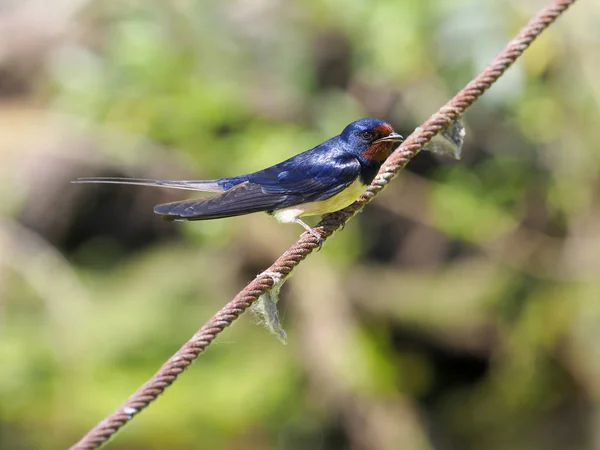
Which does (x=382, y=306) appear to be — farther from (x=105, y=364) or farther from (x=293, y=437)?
(x=105, y=364)

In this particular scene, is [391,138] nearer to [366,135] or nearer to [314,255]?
[366,135]

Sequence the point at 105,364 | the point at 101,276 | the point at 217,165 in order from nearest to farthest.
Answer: the point at 217,165 → the point at 105,364 → the point at 101,276

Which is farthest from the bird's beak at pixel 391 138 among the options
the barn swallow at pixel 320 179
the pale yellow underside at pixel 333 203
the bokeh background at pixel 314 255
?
the bokeh background at pixel 314 255

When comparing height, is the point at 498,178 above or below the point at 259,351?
above

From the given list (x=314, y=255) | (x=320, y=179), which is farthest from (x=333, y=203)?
(x=314, y=255)

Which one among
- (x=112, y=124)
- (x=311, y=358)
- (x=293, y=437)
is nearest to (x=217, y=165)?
(x=112, y=124)

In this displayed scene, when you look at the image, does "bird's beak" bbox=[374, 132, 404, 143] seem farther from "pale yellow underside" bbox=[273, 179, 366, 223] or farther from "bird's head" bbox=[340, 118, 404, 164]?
"pale yellow underside" bbox=[273, 179, 366, 223]
